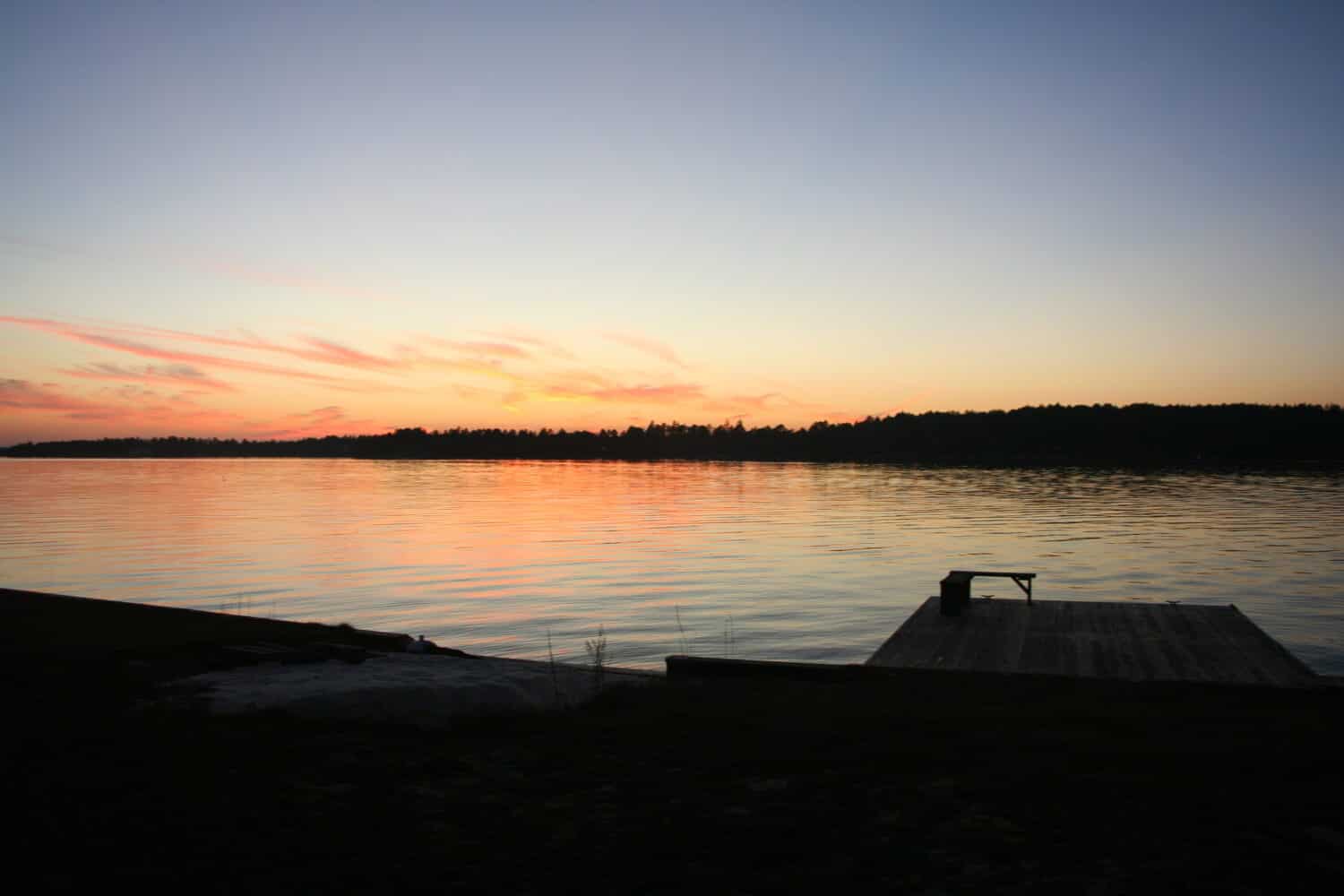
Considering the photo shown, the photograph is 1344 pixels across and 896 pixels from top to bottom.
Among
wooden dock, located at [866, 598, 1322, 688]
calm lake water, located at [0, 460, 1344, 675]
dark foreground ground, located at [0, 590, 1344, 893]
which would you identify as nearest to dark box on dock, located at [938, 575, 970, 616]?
wooden dock, located at [866, 598, 1322, 688]

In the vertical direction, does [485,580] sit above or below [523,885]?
below

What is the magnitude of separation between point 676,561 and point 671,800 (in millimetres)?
28559

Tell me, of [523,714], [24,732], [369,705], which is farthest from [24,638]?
[523,714]

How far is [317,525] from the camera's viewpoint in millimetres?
49938

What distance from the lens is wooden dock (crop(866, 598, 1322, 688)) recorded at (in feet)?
42.0

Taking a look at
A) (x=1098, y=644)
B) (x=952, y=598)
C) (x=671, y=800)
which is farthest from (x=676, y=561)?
(x=671, y=800)

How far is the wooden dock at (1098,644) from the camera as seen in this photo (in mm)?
12812

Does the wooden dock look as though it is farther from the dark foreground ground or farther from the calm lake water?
the dark foreground ground

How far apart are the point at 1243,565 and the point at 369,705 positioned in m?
32.7

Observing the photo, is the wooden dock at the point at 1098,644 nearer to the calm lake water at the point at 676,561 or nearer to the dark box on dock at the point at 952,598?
the dark box on dock at the point at 952,598

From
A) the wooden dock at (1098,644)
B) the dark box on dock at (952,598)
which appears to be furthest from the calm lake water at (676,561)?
the wooden dock at (1098,644)

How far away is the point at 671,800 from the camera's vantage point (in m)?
6.09

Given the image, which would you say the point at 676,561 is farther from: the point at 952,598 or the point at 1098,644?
the point at 1098,644

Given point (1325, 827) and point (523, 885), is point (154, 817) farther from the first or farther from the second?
point (1325, 827)
